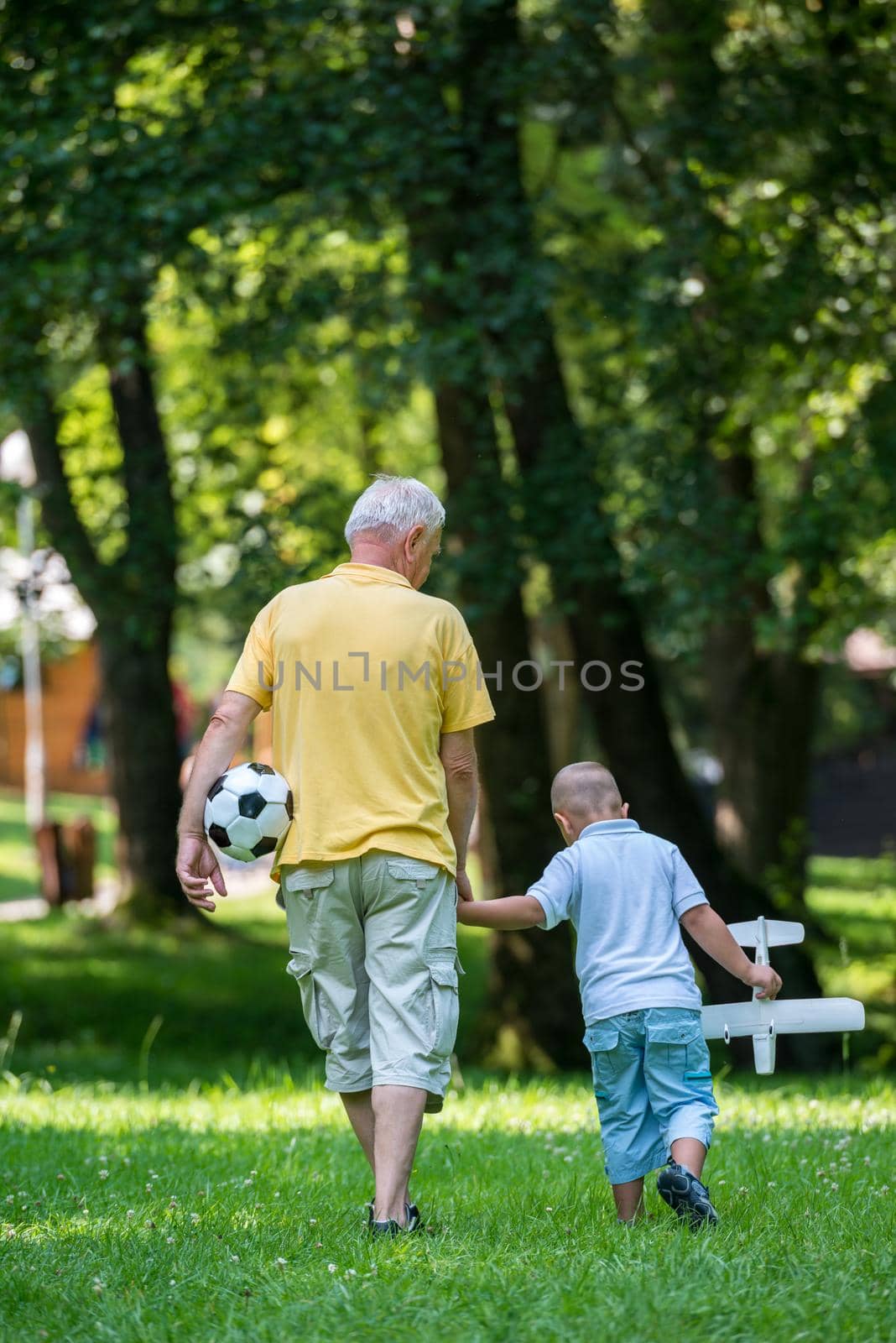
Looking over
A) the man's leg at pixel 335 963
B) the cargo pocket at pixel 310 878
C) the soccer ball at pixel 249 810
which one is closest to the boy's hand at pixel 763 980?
the man's leg at pixel 335 963

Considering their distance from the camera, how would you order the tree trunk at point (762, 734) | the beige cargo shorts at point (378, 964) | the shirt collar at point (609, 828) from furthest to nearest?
the tree trunk at point (762, 734)
the shirt collar at point (609, 828)
the beige cargo shorts at point (378, 964)

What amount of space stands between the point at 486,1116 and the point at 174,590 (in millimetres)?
5388

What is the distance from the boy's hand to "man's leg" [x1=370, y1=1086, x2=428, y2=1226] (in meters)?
0.97

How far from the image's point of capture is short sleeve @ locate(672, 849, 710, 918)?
4176mm

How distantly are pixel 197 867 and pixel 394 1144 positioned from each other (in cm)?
93

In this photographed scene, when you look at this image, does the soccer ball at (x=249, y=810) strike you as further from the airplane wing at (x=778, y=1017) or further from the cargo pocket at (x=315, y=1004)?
the airplane wing at (x=778, y=1017)

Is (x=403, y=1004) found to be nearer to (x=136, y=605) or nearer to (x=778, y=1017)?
(x=778, y=1017)

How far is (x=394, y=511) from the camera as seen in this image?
4340 millimetres

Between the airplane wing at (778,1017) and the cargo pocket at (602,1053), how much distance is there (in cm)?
27

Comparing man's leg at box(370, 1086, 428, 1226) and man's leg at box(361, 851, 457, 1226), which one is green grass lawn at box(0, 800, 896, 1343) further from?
man's leg at box(361, 851, 457, 1226)

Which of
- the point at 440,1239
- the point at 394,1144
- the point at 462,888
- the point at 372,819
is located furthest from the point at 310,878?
the point at 440,1239

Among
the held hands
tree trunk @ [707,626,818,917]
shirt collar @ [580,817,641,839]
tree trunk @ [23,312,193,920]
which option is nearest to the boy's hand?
shirt collar @ [580,817,641,839]

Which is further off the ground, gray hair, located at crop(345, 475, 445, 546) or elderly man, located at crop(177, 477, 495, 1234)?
gray hair, located at crop(345, 475, 445, 546)

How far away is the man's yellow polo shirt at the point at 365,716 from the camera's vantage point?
410 cm
